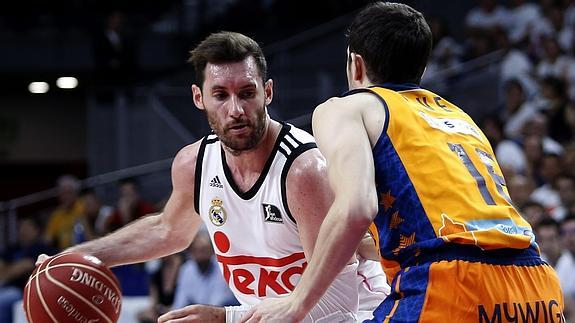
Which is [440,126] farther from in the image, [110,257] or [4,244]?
[4,244]

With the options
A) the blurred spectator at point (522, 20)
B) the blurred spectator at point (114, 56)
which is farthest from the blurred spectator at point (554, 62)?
the blurred spectator at point (114, 56)

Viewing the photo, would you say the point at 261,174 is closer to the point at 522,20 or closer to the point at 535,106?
the point at 535,106

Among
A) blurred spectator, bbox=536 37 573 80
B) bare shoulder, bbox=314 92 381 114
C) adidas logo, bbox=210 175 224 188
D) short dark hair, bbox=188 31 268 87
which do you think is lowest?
adidas logo, bbox=210 175 224 188

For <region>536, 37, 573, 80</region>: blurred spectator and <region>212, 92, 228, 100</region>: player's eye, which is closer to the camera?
<region>212, 92, 228, 100</region>: player's eye

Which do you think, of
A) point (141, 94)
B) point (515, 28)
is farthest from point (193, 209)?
point (515, 28)

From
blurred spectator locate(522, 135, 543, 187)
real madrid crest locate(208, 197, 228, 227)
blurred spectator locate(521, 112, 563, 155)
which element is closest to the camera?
real madrid crest locate(208, 197, 228, 227)

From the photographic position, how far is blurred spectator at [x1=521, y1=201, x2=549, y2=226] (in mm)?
7805

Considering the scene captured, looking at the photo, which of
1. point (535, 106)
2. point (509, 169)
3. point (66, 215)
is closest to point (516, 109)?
point (535, 106)

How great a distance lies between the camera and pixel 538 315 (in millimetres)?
3299

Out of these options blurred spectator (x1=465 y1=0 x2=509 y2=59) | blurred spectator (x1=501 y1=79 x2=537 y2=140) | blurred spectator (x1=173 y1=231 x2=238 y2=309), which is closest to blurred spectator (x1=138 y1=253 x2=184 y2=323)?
blurred spectator (x1=173 y1=231 x2=238 y2=309)

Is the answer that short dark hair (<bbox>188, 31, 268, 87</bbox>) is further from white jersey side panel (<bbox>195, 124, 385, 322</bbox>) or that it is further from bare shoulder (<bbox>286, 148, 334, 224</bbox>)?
bare shoulder (<bbox>286, 148, 334, 224</bbox>)

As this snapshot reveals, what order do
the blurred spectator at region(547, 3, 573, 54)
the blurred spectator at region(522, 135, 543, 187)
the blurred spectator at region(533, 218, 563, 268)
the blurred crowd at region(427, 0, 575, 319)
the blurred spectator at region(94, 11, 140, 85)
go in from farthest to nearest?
1. the blurred spectator at region(94, 11, 140, 85)
2. the blurred spectator at region(547, 3, 573, 54)
3. the blurred spectator at region(522, 135, 543, 187)
4. the blurred crowd at region(427, 0, 575, 319)
5. the blurred spectator at region(533, 218, 563, 268)

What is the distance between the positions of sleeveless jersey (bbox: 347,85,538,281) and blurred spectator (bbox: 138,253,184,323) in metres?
5.61

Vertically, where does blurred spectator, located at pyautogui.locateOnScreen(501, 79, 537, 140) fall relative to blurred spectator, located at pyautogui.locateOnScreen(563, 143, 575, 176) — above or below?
above
